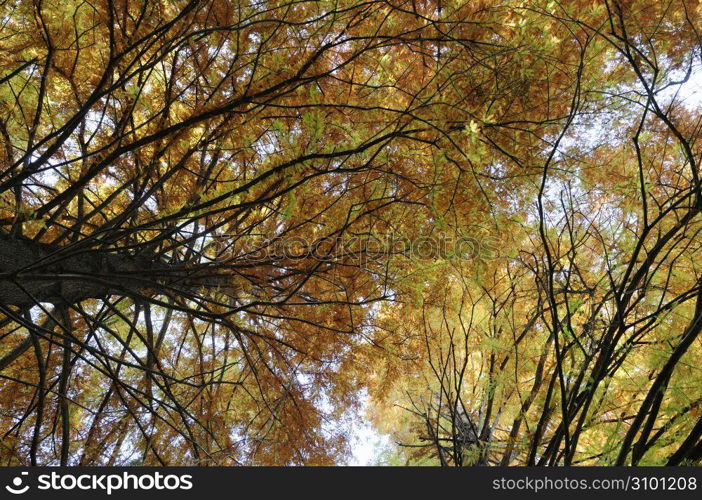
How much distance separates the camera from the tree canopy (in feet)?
5.18

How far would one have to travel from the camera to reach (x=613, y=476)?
3.40 ft

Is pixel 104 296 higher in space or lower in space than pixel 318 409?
higher

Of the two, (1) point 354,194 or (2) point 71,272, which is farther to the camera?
(1) point 354,194

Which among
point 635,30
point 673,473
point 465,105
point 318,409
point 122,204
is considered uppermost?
point 122,204

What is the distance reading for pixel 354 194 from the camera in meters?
2.75

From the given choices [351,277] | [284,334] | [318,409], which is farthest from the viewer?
[318,409]

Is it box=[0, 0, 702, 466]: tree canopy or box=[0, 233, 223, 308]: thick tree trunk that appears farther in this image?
box=[0, 233, 223, 308]: thick tree trunk

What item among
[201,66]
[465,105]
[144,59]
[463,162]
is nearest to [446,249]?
[463,162]

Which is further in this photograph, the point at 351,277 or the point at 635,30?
the point at 351,277

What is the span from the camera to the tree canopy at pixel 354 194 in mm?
1579

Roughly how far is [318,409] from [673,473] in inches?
132

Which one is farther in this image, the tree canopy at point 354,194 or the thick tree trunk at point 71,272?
the thick tree trunk at point 71,272

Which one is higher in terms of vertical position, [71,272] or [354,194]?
[354,194]

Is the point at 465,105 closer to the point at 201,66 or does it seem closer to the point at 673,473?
the point at 201,66
